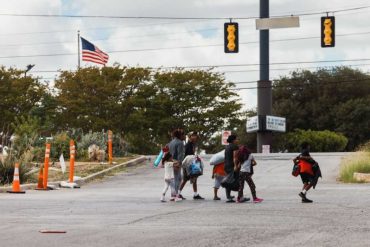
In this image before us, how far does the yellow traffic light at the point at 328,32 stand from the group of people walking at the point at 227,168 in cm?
1705

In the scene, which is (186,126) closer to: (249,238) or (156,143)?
(156,143)

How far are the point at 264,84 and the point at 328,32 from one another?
66.5ft

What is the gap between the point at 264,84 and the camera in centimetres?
5538

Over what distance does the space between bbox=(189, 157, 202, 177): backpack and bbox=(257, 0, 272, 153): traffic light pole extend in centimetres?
3428

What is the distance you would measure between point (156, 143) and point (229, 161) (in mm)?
43237

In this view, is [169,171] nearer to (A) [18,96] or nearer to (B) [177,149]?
(B) [177,149]

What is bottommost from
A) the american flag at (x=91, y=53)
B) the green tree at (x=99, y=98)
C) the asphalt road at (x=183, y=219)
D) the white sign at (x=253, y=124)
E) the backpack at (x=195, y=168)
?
the asphalt road at (x=183, y=219)

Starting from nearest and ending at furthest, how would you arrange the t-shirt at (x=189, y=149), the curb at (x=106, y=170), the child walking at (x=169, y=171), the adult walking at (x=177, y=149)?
the child walking at (x=169, y=171) < the adult walking at (x=177, y=149) < the t-shirt at (x=189, y=149) < the curb at (x=106, y=170)

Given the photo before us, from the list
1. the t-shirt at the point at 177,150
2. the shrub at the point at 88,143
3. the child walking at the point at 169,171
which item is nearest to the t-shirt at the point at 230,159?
the t-shirt at the point at 177,150

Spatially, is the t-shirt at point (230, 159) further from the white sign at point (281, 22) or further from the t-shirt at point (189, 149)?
the white sign at point (281, 22)

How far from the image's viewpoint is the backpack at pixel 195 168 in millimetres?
19172

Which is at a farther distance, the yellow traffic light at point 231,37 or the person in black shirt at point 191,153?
the yellow traffic light at point 231,37

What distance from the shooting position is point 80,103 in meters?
57.5

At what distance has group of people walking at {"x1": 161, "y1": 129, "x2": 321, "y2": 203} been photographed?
712 inches
